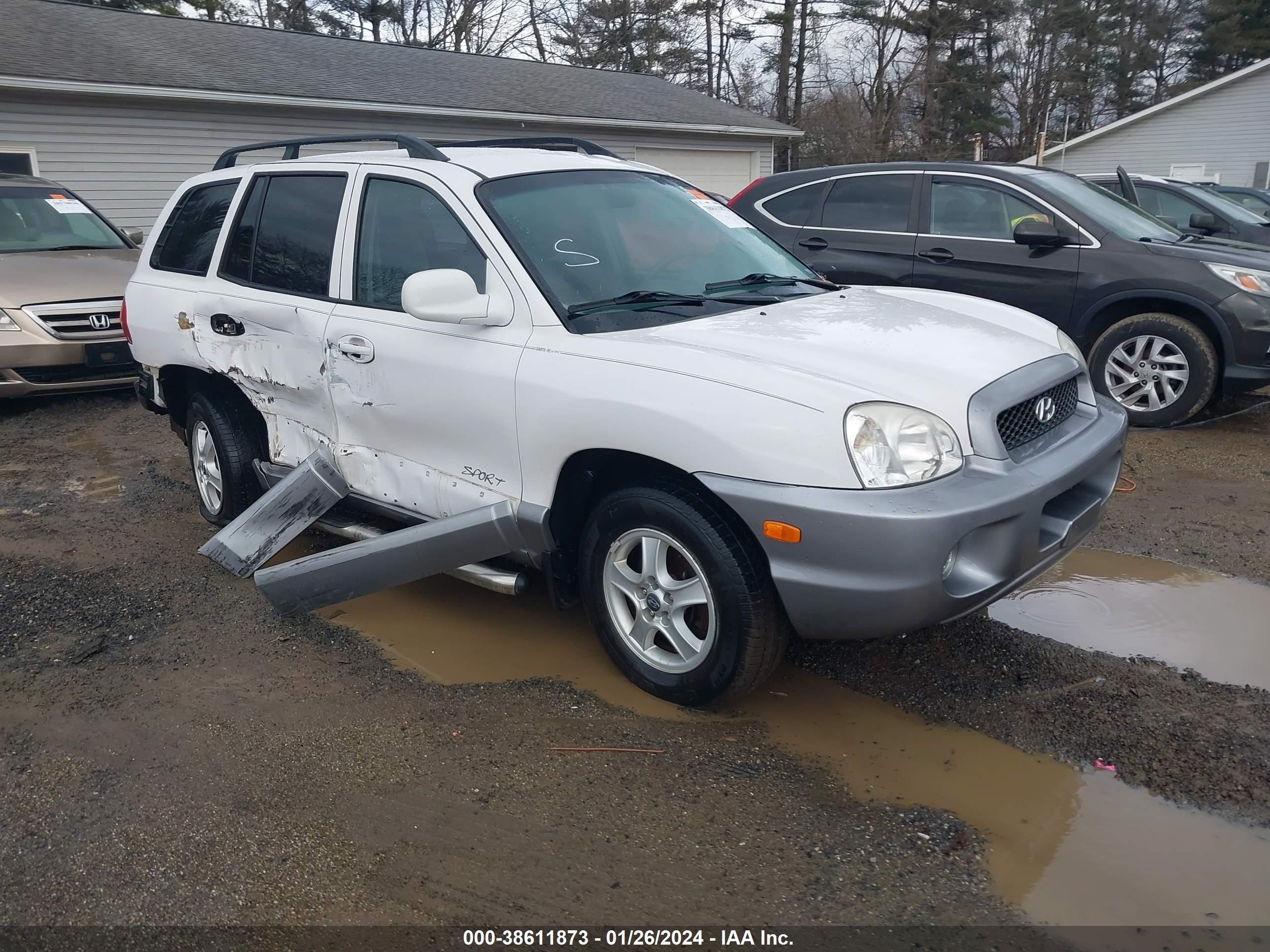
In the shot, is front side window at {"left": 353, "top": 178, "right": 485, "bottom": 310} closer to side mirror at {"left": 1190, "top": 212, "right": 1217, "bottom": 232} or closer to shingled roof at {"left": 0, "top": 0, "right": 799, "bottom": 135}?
side mirror at {"left": 1190, "top": 212, "right": 1217, "bottom": 232}

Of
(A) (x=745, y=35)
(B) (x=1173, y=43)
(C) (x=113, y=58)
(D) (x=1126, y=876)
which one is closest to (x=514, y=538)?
(D) (x=1126, y=876)

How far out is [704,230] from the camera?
4.27 meters

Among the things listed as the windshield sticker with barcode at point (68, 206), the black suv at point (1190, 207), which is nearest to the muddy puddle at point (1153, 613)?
the black suv at point (1190, 207)

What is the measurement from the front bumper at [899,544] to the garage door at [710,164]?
60.7 feet

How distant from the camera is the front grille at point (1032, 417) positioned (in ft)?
10.5

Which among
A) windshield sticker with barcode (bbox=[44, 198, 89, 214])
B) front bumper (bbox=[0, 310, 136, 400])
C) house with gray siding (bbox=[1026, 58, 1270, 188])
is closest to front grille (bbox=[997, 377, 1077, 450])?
front bumper (bbox=[0, 310, 136, 400])

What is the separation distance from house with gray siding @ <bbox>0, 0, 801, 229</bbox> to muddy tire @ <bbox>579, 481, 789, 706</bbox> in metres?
9.90

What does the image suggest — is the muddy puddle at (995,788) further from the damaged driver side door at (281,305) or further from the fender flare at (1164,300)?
the fender flare at (1164,300)

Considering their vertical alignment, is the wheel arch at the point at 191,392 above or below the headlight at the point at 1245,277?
below

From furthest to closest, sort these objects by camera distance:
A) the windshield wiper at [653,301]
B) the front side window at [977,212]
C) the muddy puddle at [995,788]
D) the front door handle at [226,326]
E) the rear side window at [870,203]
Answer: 1. the rear side window at [870,203]
2. the front side window at [977,212]
3. the front door handle at [226,326]
4. the windshield wiper at [653,301]
5. the muddy puddle at [995,788]

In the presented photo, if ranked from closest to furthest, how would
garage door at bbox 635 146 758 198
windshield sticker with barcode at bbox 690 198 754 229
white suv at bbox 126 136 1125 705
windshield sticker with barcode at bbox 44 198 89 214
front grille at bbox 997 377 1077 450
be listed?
white suv at bbox 126 136 1125 705, front grille at bbox 997 377 1077 450, windshield sticker with barcode at bbox 690 198 754 229, windshield sticker with barcode at bbox 44 198 89 214, garage door at bbox 635 146 758 198

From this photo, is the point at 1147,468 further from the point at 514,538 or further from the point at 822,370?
the point at 514,538

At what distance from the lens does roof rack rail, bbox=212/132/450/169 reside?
13.4 feet

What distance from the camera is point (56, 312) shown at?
8.24 meters
